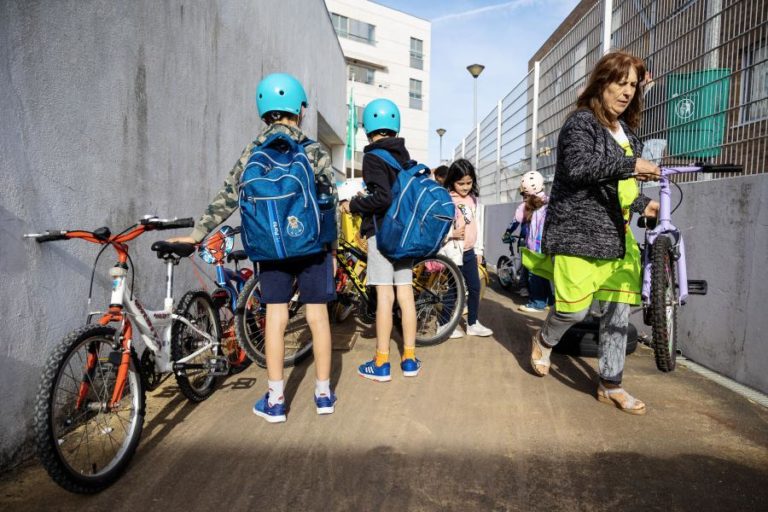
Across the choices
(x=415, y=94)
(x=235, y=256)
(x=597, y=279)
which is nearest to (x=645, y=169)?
(x=597, y=279)

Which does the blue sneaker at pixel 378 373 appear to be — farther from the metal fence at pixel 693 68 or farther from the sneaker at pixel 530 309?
the sneaker at pixel 530 309

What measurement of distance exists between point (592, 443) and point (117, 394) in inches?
89.6

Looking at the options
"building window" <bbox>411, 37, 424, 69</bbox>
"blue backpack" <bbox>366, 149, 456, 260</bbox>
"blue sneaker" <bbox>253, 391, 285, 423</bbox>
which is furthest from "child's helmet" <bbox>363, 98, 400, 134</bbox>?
"building window" <bbox>411, 37, 424, 69</bbox>

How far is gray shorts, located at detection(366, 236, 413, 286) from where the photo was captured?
10.8ft

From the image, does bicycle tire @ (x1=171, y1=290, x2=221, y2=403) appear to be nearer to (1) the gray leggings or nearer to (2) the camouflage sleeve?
A: (2) the camouflage sleeve

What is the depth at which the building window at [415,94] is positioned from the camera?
37.9m

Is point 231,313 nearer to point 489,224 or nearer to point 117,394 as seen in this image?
point 117,394

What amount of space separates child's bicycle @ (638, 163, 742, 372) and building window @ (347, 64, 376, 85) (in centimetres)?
3429

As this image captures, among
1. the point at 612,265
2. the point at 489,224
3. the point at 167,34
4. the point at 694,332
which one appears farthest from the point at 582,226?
the point at 489,224

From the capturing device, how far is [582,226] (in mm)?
2760

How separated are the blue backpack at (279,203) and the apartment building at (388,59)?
29481 mm

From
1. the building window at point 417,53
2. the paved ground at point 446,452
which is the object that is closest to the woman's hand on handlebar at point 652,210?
the paved ground at point 446,452

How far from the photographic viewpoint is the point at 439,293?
4.36 m

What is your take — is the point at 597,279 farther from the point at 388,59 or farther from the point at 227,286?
the point at 388,59
